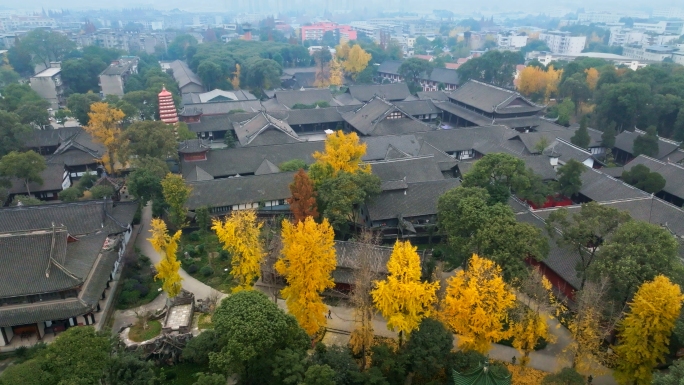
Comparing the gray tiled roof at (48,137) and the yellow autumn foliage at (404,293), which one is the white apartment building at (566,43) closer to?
the gray tiled roof at (48,137)

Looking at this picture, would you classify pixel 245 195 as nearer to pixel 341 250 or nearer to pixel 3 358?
pixel 341 250

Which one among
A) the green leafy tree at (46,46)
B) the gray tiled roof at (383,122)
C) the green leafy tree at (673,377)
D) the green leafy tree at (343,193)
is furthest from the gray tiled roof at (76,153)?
the green leafy tree at (46,46)

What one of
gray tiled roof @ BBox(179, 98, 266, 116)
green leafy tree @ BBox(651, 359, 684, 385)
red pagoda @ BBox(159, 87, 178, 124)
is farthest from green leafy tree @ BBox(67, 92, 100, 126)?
green leafy tree @ BBox(651, 359, 684, 385)

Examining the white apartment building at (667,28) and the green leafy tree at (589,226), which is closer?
the green leafy tree at (589,226)

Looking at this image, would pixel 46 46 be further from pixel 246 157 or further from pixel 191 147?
pixel 246 157

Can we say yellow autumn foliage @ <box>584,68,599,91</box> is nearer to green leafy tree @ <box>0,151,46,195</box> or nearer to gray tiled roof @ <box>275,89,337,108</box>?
gray tiled roof @ <box>275,89,337,108</box>
